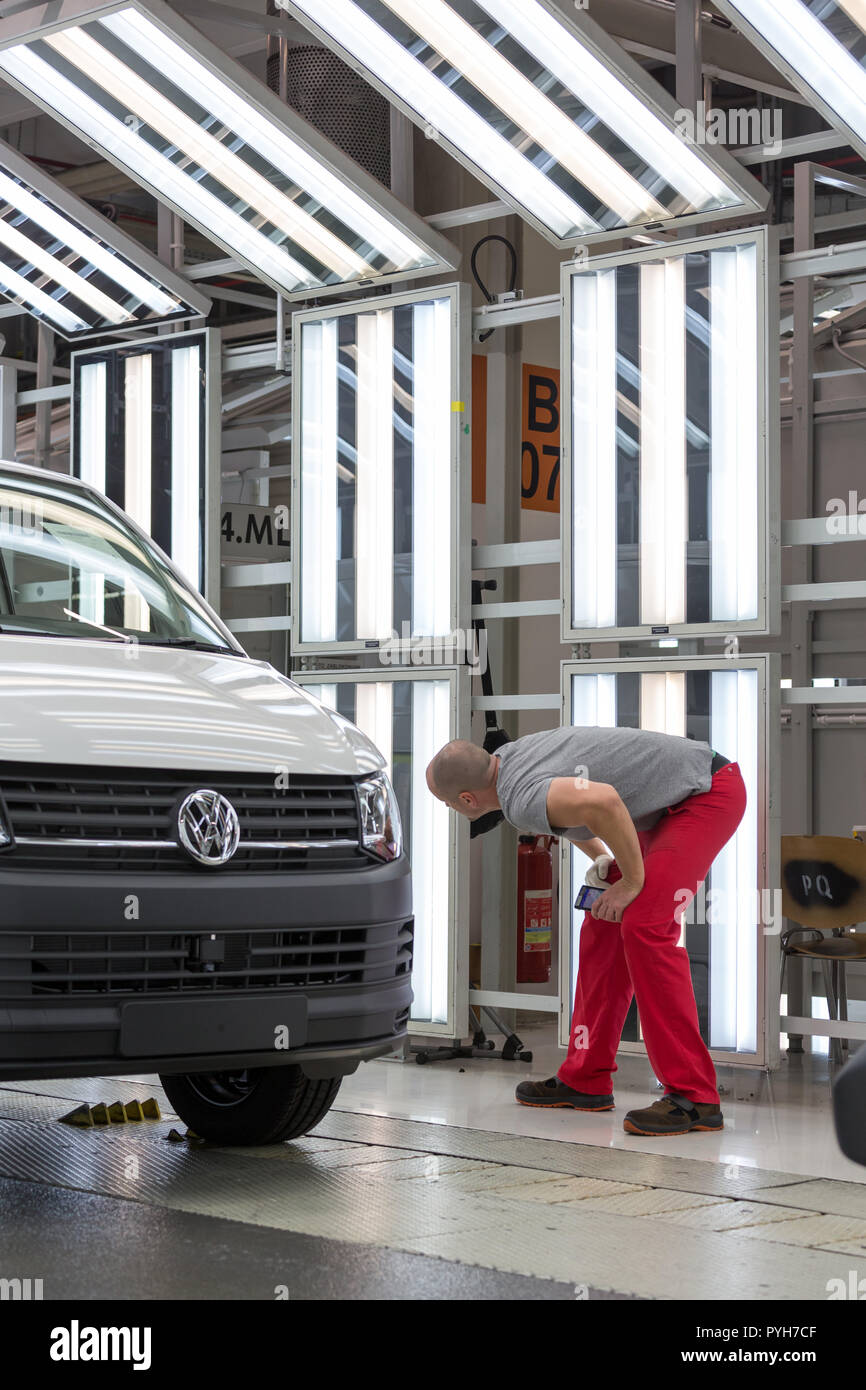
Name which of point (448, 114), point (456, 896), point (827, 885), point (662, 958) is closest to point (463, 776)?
point (662, 958)

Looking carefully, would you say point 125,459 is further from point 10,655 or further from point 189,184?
point 10,655

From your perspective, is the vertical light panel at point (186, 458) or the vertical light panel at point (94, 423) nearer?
the vertical light panel at point (186, 458)

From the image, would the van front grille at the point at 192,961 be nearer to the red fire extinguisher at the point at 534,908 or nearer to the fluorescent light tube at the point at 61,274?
the red fire extinguisher at the point at 534,908

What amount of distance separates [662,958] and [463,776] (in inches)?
36.4

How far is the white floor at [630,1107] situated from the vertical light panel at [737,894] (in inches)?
13.3

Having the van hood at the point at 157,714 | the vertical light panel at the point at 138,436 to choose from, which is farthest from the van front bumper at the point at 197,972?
the vertical light panel at the point at 138,436

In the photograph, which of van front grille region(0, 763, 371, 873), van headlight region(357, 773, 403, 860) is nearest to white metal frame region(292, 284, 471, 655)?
van headlight region(357, 773, 403, 860)

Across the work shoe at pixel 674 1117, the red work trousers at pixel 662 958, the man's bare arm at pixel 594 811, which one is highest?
the man's bare arm at pixel 594 811

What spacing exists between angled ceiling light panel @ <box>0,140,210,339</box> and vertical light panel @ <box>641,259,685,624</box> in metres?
2.81

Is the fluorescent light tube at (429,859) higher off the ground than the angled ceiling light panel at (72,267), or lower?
lower

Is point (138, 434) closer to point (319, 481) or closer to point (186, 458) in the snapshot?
point (186, 458)

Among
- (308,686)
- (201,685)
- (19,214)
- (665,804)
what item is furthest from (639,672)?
(19,214)

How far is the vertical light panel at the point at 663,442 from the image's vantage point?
738 cm

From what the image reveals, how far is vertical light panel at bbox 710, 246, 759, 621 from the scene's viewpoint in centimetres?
717
